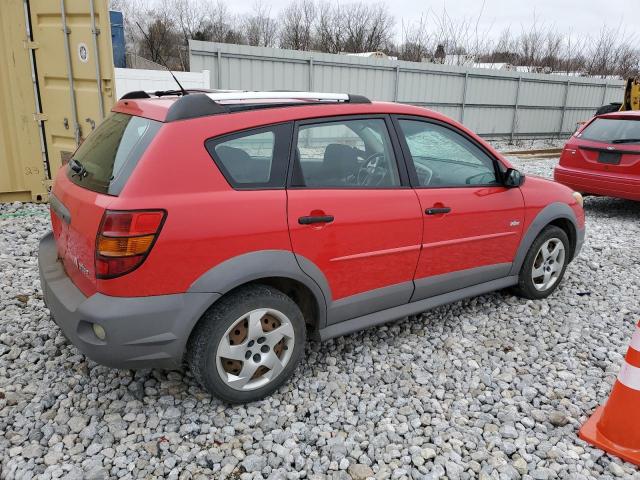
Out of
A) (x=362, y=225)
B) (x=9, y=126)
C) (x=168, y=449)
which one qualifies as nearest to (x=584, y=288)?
(x=362, y=225)

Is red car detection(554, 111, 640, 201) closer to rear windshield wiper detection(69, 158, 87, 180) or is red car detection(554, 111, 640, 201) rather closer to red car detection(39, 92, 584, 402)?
red car detection(39, 92, 584, 402)

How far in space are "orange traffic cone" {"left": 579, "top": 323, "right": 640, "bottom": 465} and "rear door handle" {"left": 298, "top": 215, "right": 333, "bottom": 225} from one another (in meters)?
1.63

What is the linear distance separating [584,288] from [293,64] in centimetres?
947

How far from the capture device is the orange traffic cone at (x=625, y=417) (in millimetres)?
2555

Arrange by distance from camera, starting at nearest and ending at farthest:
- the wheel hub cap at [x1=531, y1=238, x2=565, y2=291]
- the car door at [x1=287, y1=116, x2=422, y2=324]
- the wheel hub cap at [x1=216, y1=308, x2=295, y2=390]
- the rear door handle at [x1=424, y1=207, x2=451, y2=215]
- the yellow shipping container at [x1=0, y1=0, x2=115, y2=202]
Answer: the wheel hub cap at [x1=216, y1=308, x2=295, y2=390], the car door at [x1=287, y1=116, x2=422, y2=324], the rear door handle at [x1=424, y1=207, x2=451, y2=215], the wheel hub cap at [x1=531, y1=238, x2=565, y2=291], the yellow shipping container at [x1=0, y1=0, x2=115, y2=202]

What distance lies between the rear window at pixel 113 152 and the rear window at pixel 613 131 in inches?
258

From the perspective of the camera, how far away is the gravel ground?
2.48 metres

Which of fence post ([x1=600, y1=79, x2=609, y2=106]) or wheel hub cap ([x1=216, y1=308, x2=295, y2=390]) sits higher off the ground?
fence post ([x1=600, y1=79, x2=609, y2=106])

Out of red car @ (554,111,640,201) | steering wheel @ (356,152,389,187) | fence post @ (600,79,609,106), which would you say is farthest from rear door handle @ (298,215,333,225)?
fence post @ (600,79,609,106)

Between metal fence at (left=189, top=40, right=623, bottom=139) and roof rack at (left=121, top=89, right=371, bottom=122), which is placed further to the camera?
metal fence at (left=189, top=40, right=623, bottom=139)

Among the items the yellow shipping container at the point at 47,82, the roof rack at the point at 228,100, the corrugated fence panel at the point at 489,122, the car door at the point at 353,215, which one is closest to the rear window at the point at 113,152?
the roof rack at the point at 228,100

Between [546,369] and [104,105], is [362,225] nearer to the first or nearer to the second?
[546,369]

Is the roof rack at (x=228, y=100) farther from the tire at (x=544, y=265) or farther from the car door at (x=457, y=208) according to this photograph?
the tire at (x=544, y=265)

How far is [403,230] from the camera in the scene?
3.20 metres
